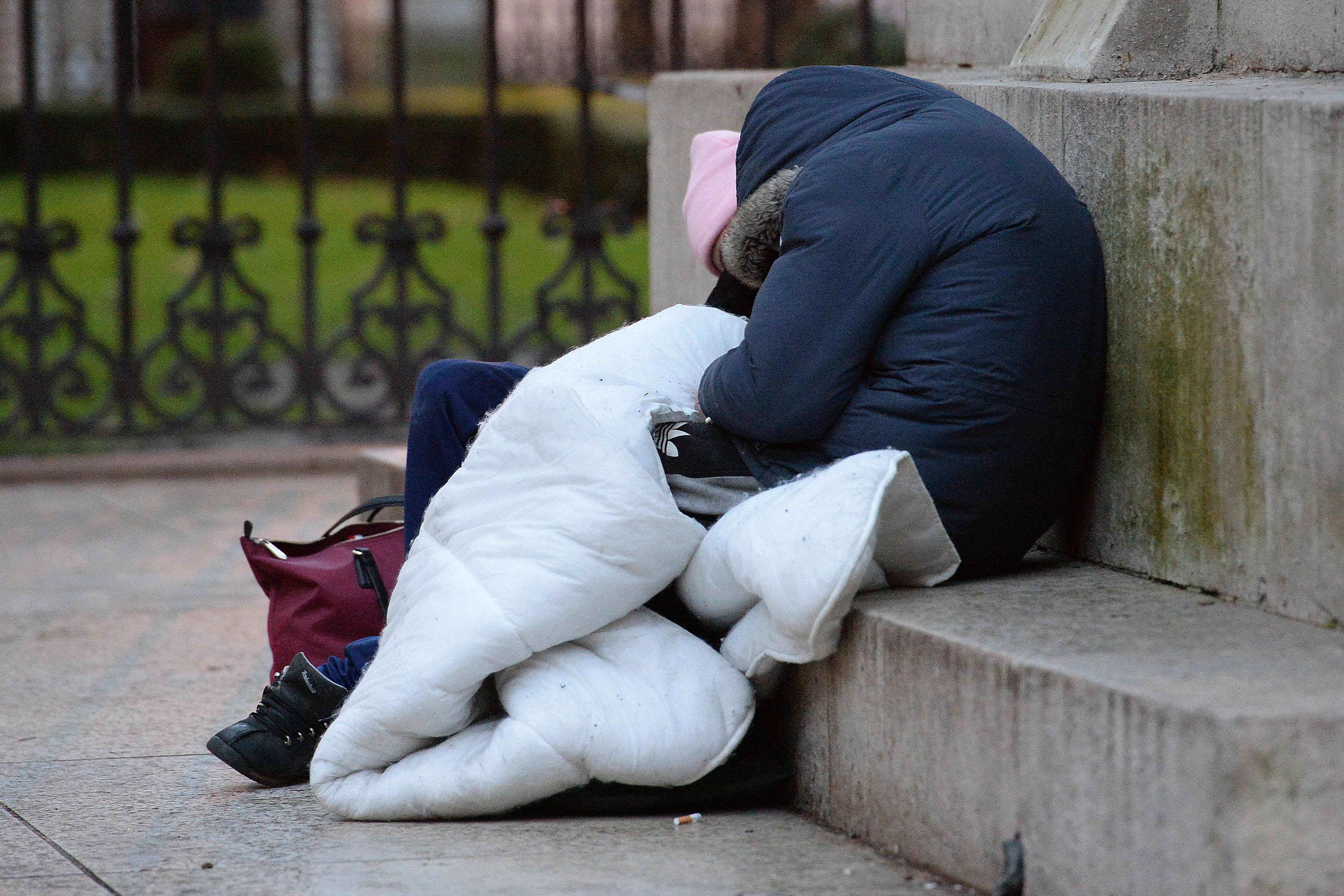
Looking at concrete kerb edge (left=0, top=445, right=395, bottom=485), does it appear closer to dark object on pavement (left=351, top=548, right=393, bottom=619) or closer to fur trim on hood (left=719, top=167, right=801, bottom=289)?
dark object on pavement (left=351, top=548, right=393, bottom=619)

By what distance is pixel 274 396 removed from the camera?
8539 mm

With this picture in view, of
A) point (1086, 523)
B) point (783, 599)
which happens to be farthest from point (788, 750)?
point (1086, 523)

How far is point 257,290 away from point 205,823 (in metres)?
4.17

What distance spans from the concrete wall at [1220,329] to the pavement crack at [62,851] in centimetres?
Result: 169

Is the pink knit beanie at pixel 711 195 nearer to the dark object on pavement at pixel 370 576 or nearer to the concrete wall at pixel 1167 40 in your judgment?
the concrete wall at pixel 1167 40

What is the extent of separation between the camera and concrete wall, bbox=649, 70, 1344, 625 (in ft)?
8.01

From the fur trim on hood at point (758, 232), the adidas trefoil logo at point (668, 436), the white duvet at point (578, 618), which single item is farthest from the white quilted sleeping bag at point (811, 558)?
the fur trim on hood at point (758, 232)

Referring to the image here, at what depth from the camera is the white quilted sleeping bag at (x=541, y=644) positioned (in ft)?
8.73

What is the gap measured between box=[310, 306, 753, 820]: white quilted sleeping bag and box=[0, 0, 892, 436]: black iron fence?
12.8 feet

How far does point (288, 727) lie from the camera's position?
3.02m

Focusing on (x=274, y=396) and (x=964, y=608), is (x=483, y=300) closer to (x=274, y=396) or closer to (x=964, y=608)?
(x=274, y=396)

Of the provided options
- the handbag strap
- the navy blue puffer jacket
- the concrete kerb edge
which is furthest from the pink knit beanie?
the concrete kerb edge

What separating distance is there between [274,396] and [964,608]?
641 cm

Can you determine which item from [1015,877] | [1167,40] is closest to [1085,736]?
[1015,877]
